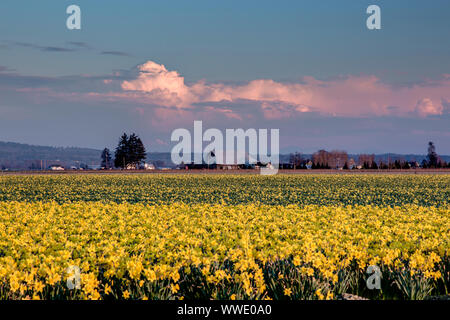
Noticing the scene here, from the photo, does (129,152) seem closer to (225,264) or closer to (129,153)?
(129,153)

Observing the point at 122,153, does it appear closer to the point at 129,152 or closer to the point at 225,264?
the point at 129,152

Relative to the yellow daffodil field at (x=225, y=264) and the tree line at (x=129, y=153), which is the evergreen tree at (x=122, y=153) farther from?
the yellow daffodil field at (x=225, y=264)

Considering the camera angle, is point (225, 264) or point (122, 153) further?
point (122, 153)

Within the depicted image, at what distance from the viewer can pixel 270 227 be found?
12.0 m

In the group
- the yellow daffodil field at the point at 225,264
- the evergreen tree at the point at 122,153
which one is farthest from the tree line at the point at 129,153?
the yellow daffodil field at the point at 225,264

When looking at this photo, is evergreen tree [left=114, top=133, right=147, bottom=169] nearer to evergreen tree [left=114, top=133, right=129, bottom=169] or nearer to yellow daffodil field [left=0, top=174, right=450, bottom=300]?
evergreen tree [left=114, top=133, right=129, bottom=169]

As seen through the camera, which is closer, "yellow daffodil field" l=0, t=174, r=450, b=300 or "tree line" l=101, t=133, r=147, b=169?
"yellow daffodil field" l=0, t=174, r=450, b=300

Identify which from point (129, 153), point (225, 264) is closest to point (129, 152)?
point (129, 153)

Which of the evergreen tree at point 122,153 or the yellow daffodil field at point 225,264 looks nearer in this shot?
the yellow daffodil field at point 225,264

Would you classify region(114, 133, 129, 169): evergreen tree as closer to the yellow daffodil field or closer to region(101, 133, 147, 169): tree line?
region(101, 133, 147, 169): tree line

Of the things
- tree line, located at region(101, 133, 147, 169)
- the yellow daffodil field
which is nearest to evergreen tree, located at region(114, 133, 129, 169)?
tree line, located at region(101, 133, 147, 169)

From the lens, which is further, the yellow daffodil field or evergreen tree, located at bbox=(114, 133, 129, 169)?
evergreen tree, located at bbox=(114, 133, 129, 169)
